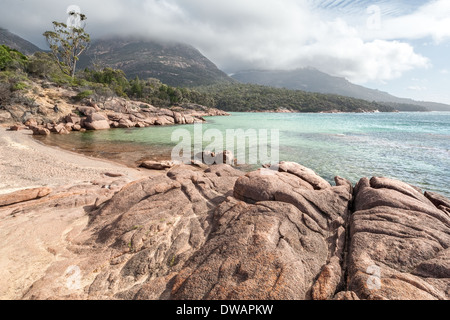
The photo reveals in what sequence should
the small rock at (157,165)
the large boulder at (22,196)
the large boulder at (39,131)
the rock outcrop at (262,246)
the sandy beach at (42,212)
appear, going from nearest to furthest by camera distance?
the rock outcrop at (262,246) → the sandy beach at (42,212) → the large boulder at (22,196) → the small rock at (157,165) → the large boulder at (39,131)

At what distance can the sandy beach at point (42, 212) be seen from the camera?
5.32m

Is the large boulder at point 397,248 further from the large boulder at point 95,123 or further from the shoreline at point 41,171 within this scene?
the large boulder at point 95,123

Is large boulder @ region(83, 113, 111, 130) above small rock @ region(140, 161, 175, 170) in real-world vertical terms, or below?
above

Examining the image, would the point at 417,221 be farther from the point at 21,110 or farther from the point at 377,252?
the point at 21,110

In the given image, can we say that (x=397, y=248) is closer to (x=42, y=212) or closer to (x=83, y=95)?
(x=42, y=212)

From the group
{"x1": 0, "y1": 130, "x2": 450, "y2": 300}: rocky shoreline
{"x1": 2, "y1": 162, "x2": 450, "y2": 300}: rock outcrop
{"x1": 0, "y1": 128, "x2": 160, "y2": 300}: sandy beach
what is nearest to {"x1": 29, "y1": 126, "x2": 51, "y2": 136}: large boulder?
{"x1": 0, "y1": 128, "x2": 160, "y2": 300}: sandy beach

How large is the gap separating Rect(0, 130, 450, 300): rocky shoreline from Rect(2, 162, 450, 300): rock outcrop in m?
0.03

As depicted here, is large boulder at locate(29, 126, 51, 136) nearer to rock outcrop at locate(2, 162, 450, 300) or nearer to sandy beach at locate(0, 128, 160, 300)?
Answer: sandy beach at locate(0, 128, 160, 300)

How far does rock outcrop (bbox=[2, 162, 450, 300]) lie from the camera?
4098 mm

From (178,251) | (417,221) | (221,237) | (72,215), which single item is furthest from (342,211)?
(72,215)

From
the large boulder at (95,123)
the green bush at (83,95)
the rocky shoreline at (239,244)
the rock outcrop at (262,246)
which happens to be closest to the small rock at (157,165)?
the rocky shoreline at (239,244)

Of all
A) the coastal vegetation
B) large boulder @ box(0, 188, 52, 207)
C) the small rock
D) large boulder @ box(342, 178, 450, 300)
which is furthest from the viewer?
the coastal vegetation

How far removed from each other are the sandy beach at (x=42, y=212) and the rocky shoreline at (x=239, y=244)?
55mm

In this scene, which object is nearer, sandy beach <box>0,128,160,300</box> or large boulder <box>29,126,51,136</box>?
sandy beach <box>0,128,160,300</box>
